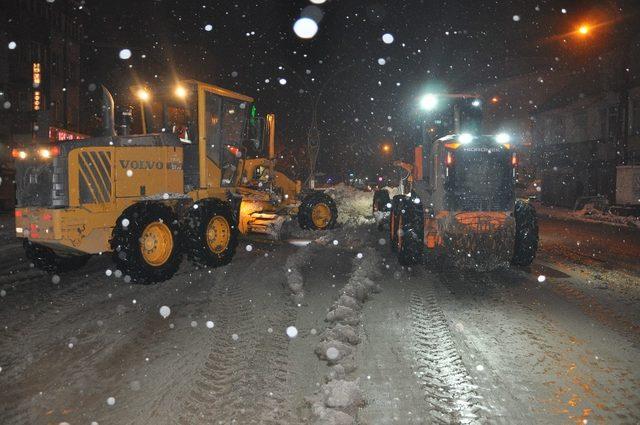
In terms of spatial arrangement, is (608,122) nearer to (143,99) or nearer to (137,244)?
(143,99)

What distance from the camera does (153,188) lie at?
27.2 feet

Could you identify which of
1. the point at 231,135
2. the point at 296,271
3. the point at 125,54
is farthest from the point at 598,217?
the point at 125,54

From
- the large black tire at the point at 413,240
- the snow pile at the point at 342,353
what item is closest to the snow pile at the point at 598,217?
the large black tire at the point at 413,240

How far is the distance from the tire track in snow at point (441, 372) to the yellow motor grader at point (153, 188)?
4.16 meters

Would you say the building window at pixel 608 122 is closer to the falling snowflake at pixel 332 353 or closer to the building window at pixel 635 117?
the building window at pixel 635 117

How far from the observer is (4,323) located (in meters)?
5.59

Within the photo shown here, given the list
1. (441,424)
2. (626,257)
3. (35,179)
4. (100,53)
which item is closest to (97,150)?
(35,179)

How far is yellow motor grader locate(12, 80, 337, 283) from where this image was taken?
23.3 feet

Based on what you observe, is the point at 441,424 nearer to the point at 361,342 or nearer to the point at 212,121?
the point at 361,342

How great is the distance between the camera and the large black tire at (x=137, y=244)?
7012 mm

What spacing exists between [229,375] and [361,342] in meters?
1.40

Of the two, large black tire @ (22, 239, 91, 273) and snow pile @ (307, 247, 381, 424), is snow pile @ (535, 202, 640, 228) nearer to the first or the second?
snow pile @ (307, 247, 381, 424)

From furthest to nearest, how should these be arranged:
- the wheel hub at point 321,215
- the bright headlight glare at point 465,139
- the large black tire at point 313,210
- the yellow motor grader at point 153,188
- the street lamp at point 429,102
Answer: the wheel hub at point 321,215
the large black tire at point 313,210
the street lamp at point 429,102
the bright headlight glare at point 465,139
the yellow motor grader at point 153,188

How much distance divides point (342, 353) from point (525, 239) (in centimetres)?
533
